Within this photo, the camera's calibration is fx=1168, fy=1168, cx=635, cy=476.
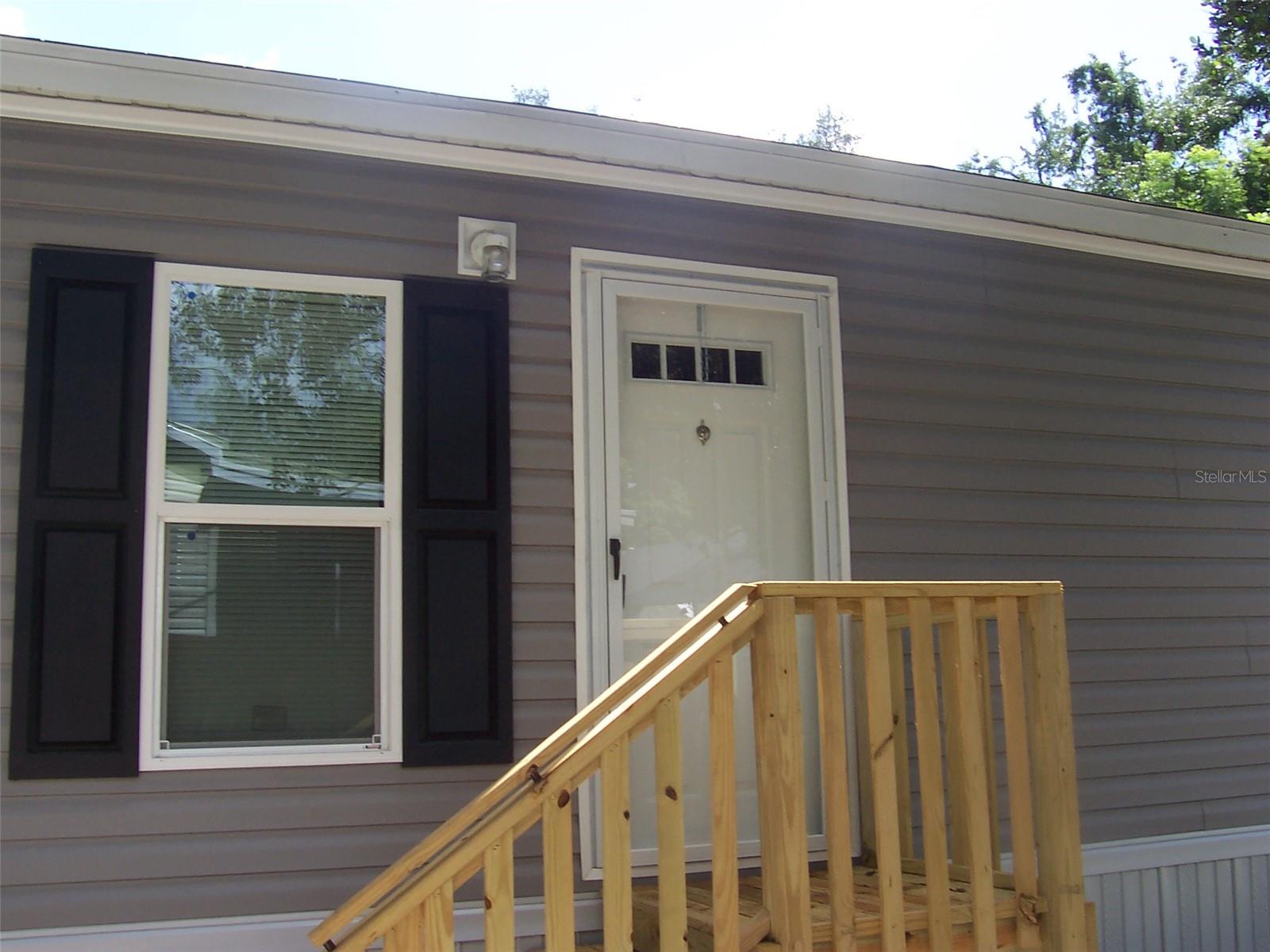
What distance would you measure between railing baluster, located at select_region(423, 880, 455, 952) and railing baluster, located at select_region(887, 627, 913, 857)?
165cm

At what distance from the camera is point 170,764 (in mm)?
3213

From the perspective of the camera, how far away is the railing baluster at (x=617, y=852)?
104 inches

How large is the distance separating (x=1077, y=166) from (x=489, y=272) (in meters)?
26.3

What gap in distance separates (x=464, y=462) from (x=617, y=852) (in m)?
1.36

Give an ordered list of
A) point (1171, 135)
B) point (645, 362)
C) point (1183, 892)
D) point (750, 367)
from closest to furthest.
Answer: point (645, 362)
point (750, 367)
point (1183, 892)
point (1171, 135)

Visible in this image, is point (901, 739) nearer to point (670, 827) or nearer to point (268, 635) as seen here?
point (670, 827)

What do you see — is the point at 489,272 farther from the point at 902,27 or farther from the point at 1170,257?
the point at 902,27

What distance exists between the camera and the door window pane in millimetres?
3289

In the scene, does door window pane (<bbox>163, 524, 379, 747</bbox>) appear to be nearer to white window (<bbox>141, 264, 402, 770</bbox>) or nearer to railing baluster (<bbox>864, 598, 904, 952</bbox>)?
white window (<bbox>141, 264, 402, 770</bbox>)

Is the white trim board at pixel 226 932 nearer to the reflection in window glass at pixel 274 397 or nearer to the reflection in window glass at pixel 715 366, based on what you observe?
the reflection in window glass at pixel 274 397

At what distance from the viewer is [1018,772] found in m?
3.10

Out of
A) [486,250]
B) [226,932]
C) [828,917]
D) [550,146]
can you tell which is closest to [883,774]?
[828,917]

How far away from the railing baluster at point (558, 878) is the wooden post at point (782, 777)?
0.48m

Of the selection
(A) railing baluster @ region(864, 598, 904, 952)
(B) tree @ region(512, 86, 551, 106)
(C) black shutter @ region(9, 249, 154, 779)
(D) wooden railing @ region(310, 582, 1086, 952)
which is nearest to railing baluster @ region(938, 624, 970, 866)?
(D) wooden railing @ region(310, 582, 1086, 952)
